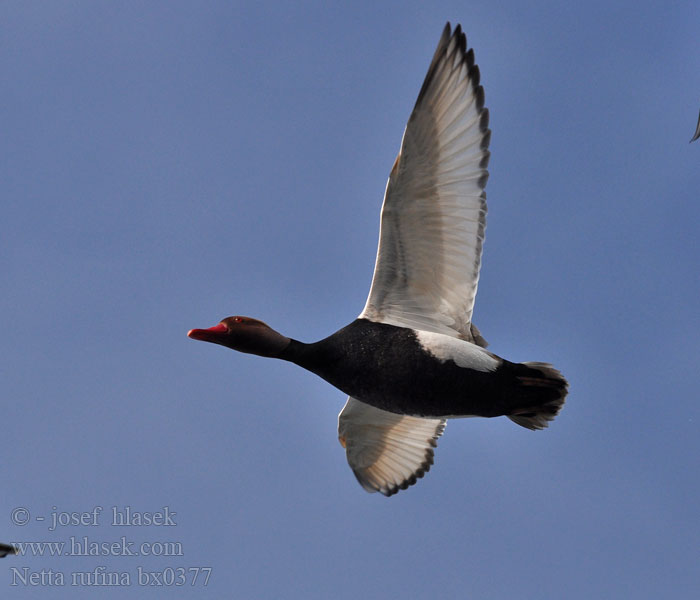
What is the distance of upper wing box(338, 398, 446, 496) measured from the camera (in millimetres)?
9930

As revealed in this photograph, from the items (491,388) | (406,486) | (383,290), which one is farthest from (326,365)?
A: (406,486)

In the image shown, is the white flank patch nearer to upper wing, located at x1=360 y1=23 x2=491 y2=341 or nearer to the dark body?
the dark body

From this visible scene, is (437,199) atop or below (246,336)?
atop

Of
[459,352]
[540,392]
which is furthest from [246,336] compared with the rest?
[540,392]

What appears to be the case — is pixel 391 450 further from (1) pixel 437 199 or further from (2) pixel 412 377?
(1) pixel 437 199

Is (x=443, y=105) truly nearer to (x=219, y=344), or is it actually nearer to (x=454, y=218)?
(x=454, y=218)

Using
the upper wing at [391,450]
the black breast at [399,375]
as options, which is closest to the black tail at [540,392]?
the black breast at [399,375]

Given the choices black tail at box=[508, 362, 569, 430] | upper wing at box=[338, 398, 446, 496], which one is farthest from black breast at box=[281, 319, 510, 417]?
upper wing at box=[338, 398, 446, 496]

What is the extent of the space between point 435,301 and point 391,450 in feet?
7.51

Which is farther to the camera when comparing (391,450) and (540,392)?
(391,450)

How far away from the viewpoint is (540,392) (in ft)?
26.8

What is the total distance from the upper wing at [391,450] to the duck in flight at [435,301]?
163 cm

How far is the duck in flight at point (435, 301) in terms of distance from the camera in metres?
7.86

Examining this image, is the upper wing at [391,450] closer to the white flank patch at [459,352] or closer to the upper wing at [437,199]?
the upper wing at [437,199]
